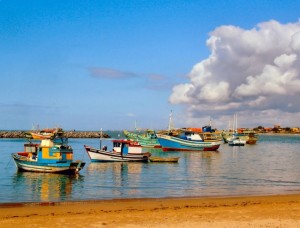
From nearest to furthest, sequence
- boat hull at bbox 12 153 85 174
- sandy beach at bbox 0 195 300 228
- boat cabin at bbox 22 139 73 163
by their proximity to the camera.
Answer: sandy beach at bbox 0 195 300 228
boat hull at bbox 12 153 85 174
boat cabin at bbox 22 139 73 163

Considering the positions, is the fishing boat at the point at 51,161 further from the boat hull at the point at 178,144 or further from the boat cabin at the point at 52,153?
the boat hull at the point at 178,144

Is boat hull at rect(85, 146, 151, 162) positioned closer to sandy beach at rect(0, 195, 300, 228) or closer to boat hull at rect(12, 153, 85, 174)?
boat hull at rect(12, 153, 85, 174)

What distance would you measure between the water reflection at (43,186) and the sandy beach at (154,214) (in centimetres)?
324

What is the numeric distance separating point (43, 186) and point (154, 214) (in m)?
14.4

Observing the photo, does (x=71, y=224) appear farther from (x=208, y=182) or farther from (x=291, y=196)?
(x=208, y=182)

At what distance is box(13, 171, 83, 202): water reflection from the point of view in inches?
987

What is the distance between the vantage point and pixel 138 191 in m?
28.1

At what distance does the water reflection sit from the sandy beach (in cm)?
324

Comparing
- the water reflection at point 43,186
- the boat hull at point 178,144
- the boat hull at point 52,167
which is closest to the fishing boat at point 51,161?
the boat hull at point 52,167

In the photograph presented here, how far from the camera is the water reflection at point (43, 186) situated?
25062 mm

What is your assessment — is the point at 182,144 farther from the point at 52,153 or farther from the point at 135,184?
the point at 135,184

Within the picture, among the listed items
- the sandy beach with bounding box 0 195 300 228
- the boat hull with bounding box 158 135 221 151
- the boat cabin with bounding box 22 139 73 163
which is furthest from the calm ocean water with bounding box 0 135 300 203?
the boat hull with bounding box 158 135 221 151

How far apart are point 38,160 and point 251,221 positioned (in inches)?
1004

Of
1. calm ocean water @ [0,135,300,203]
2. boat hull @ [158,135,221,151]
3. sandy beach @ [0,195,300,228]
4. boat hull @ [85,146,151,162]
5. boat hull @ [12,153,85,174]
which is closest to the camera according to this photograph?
sandy beach @ [0,195,300,228]
